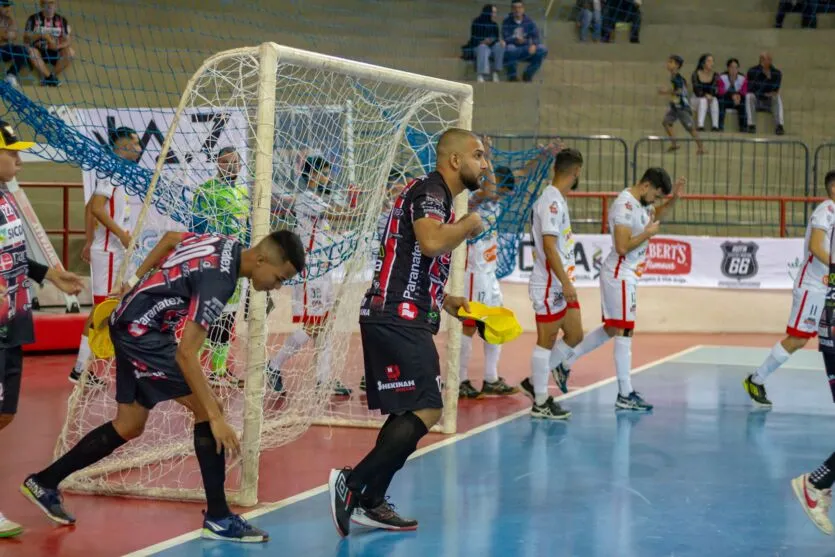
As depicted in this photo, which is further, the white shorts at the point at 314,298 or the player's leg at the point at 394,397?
the white shorts at the point at 314,298

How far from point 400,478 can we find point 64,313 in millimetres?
6921

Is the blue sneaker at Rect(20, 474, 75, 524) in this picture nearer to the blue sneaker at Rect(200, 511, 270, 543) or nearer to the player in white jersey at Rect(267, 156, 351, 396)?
the blue sneaker at Rect(200, 511, 270, 543)

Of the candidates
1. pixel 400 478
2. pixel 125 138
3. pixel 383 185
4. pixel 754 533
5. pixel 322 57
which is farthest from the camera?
pixel 125 138

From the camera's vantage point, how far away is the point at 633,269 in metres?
9.16

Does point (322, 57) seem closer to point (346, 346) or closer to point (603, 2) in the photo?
point (346, 346)

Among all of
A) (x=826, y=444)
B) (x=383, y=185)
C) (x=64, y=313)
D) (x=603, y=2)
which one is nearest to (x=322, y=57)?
(x=383, y=185)

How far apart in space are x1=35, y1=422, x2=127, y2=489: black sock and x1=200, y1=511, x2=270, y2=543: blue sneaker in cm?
60

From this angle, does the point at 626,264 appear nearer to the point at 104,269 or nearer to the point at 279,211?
the point at 279,211

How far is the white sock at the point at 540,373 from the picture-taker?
8766 millimetres

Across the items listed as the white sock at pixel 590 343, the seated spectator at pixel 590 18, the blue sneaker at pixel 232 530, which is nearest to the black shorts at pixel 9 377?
the blue sneaker at pixel 232 530

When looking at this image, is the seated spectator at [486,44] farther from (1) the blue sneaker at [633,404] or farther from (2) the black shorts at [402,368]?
(2) the black shorts at [402,368]

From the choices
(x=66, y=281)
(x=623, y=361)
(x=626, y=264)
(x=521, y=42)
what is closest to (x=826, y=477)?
(x=623, y=361)

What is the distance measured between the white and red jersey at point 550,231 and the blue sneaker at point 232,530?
13.3ft

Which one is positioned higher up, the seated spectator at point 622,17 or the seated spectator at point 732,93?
the seated spectator at point 622,17
